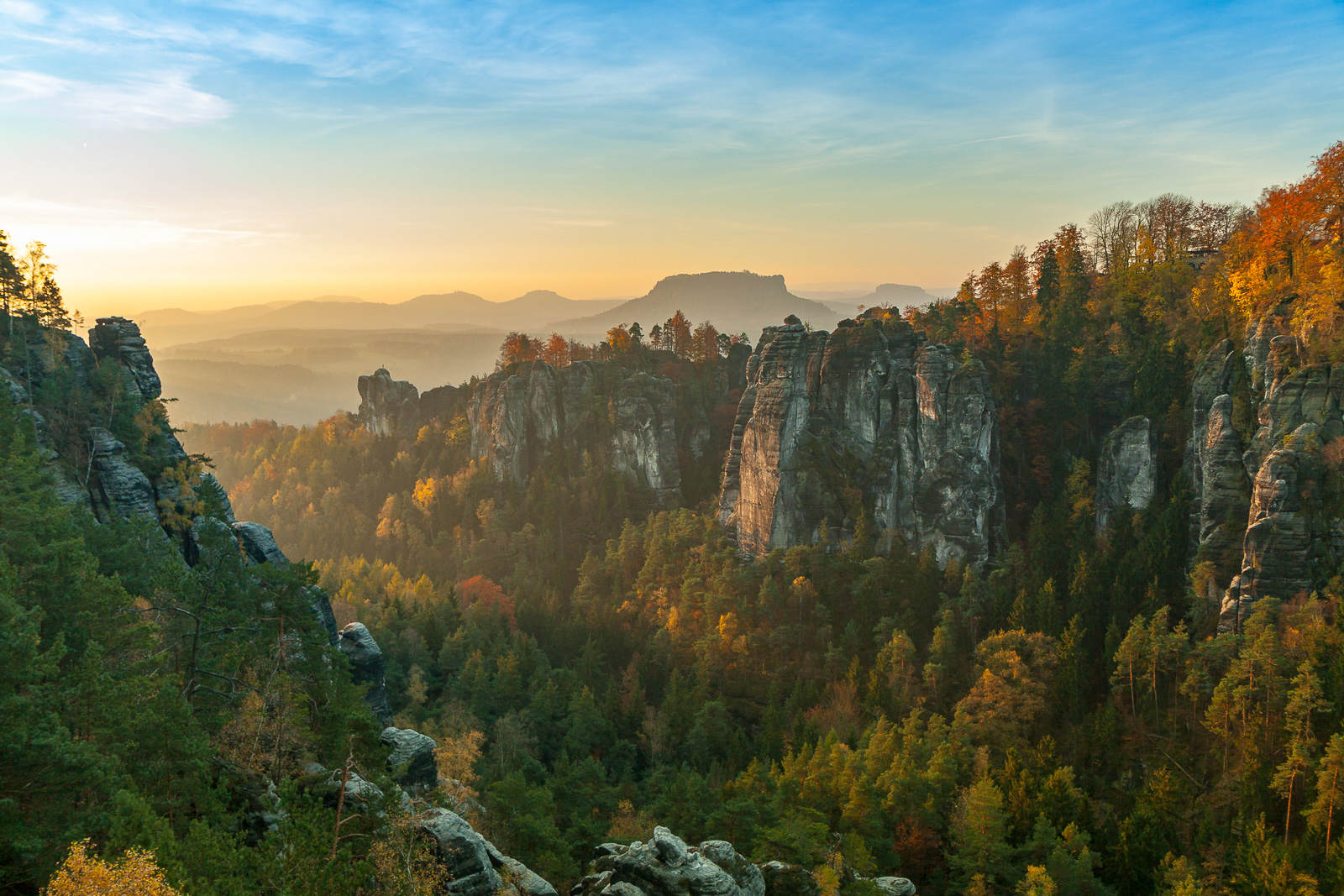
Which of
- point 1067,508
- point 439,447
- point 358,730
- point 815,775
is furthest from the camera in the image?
point 439,447

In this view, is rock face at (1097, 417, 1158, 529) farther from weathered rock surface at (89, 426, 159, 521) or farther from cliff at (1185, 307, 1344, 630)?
weathered rock surface at (89, 426, 159, 521)

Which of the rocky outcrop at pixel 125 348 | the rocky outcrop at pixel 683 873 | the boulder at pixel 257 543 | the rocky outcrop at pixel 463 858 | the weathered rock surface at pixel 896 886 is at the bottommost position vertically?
the weathered rock surface at pixel 896 886

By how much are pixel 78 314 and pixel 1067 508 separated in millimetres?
67199

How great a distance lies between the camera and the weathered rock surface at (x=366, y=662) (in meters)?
40.3

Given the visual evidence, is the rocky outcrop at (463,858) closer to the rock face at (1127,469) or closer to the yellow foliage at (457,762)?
the yellow foliage at (457,762)

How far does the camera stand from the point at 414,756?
30328 millimetres

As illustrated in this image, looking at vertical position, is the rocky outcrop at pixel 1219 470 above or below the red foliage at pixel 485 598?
above

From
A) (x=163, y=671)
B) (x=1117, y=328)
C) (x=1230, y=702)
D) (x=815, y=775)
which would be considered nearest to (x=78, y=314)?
(x=163, y=671)

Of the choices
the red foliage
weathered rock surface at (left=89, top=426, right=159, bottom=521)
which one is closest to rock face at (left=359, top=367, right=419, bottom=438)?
the red foliage

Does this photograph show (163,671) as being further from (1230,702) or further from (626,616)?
(626,616)

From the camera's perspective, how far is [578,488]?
302 ft

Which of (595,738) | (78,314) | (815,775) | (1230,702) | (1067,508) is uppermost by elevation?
(78,314)

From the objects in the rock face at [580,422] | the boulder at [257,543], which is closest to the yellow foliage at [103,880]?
the boulder at [257,543]

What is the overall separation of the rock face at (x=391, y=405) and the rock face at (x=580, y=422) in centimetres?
1966
